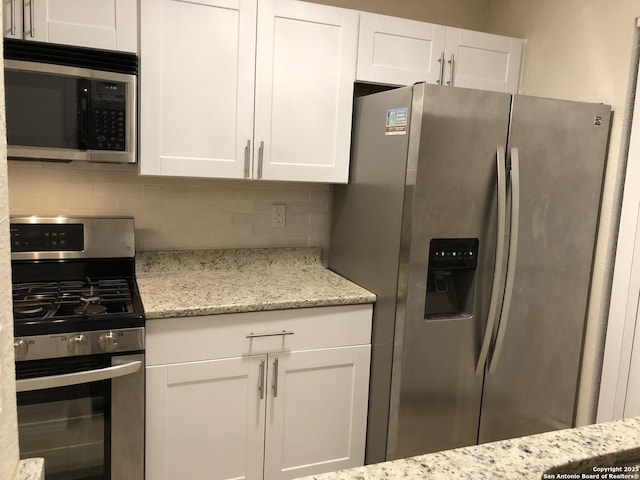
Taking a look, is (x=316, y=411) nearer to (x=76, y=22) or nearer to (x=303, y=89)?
(x=303, y=89)

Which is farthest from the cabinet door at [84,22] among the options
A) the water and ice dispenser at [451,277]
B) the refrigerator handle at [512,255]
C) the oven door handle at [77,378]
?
the refrigerator handle at [512,255]

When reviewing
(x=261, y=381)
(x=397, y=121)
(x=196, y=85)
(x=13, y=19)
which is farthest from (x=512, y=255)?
(x=13, y=19)

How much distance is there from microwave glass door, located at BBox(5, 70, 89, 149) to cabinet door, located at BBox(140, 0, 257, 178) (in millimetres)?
229

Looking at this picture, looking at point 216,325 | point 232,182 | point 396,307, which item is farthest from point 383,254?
point 232,182

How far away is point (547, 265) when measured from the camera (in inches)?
84.4

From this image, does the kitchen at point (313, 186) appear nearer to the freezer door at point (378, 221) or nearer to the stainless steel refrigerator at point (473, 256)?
the stainless steel refrigerator at point (473, 256)

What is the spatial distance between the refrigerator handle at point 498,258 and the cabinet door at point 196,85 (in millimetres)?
999

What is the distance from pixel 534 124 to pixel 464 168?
35 cm

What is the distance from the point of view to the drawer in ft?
6.18

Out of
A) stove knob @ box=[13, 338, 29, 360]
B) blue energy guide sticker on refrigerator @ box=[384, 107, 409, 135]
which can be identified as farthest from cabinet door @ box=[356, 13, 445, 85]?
stove knob @ box=[13, 338, 29, 360]

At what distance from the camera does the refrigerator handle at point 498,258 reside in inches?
77.5

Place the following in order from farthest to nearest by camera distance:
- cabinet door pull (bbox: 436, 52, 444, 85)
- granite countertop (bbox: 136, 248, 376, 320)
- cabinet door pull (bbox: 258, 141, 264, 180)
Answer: cabinet door pull (bbox: 436, 52, 444, 85)
cabinet door pull (bbox: 258, 141, 264, 180)
granite countertop (bbox: 136, 248, 376, 320)

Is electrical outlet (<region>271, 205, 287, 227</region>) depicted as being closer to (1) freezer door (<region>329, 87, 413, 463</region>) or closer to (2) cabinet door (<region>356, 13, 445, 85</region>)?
(1) freezer door (<region>329, 87, 413, 463</region>)

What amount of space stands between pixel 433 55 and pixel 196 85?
108 centimetres
